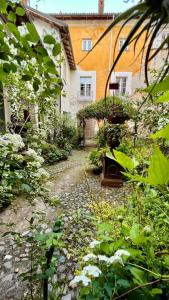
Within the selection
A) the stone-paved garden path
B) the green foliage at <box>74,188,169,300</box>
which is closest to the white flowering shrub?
the stone-paved garden path

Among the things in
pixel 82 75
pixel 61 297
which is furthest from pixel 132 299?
pixel 82 75

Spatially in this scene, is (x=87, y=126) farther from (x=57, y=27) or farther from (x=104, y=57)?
(x=57, y=27)

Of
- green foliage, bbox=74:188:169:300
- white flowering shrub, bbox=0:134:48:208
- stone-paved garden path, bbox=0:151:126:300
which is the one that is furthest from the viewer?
stone-paved garden path, bbox=0:151:126:300

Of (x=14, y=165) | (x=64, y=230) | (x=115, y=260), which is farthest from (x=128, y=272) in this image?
(x=64, y=230)

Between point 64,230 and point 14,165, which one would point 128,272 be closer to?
point 14,165

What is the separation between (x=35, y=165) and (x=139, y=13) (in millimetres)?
1807

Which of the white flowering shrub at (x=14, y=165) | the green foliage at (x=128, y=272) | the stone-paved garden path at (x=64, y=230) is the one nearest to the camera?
the green foliage at (x=128, y=272)

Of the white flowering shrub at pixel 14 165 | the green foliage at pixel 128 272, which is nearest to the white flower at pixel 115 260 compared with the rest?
the green foliage at pixel 128 272

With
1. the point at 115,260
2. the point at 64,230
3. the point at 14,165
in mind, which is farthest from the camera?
the point at 64,230

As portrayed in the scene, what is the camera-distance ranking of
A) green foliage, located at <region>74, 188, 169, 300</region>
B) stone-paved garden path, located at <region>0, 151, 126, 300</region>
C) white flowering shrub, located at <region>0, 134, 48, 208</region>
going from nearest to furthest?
green foliage, located at <region>74, 188, 169, 300</region>, white flowering shrub, located at <region>0, 134, 48, 208</region>, stone-paved garden path, located at <region>0, 151, 126, 300</region>

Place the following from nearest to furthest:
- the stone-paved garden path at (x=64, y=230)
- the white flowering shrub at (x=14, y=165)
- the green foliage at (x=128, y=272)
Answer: the green foliage at (x=128, y=272) < the white flowering shrub at (x=14, y=165) < the stone-paved garden path at (x=64, y=230)

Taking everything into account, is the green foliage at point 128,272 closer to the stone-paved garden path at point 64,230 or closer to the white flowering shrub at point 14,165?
the stone-paved garden path at point 64,230

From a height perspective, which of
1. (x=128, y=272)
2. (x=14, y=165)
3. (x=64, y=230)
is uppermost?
(x=14, y=165)

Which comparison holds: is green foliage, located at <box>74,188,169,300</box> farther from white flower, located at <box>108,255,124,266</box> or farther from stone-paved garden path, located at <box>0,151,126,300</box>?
stone-paved garden path, located at <box>0,151,126,300</box>
